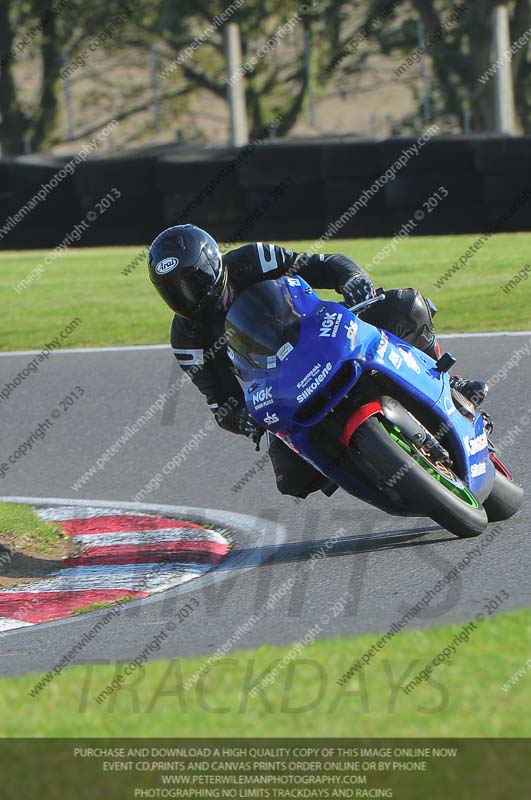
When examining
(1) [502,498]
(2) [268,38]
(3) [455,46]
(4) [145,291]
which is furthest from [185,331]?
(2) [268,38]

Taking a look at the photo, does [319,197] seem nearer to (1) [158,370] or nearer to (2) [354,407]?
(1) [158,370]

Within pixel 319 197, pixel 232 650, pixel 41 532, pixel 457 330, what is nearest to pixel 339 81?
pixel 319 197

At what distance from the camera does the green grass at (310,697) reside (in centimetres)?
350

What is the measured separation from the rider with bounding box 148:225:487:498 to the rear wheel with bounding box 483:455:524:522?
37 centimetres

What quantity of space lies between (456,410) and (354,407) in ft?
1.92

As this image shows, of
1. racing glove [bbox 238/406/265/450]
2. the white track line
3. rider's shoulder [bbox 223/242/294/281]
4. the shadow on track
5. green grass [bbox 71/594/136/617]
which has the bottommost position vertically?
the white track line

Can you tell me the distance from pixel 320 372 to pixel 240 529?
1528mm

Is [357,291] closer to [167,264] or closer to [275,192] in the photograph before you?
[167,264]

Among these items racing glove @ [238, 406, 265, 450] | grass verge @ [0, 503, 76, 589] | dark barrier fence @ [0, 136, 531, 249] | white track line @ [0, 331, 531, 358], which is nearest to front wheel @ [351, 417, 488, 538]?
racing glove @ [238, 406, 265, 450]

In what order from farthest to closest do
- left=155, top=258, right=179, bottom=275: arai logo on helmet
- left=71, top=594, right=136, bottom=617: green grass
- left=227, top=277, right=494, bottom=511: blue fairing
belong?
left=155, top=258, right=179, bottom=275: arai logo on helmet → left=71, top=594, right=136, bottom=617: green grass → left=227, top=277, right=494, bottom=511: blue fairing

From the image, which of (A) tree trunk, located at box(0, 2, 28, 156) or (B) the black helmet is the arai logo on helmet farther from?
(A) tree trunk, located at box(0, 2, 28, 156)

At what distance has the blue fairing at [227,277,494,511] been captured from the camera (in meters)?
5.09

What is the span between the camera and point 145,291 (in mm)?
14164

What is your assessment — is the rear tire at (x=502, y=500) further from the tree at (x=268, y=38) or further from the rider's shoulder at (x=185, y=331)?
the tree at (x=268, y=38)
